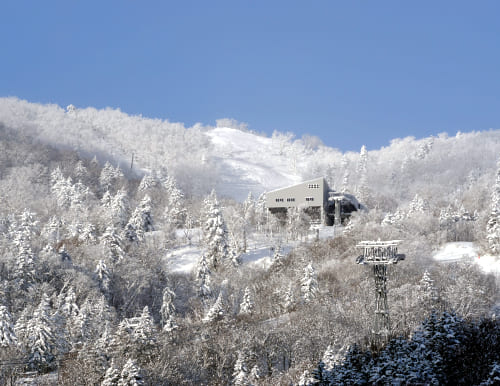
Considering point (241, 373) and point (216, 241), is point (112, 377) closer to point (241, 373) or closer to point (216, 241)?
point (241, 373)

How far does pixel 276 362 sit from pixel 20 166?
10100cm

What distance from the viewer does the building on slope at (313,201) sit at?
77.7 meters

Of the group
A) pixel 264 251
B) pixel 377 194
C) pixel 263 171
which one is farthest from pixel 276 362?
pixel 263 171

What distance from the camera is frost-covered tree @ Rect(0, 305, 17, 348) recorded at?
1469 inches

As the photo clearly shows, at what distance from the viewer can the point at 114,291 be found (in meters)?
57.9

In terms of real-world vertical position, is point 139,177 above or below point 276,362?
above

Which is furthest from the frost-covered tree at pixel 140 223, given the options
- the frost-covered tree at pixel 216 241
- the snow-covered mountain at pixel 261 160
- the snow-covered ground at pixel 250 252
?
the snow-covered mountain at pixel 261 160

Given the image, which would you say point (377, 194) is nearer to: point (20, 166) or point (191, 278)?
point (191, 278)

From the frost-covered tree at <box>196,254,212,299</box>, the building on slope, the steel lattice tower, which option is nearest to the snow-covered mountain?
the building on slope

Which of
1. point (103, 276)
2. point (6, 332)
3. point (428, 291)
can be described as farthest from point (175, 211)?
point (428, 291)

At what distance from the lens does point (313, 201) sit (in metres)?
78.3

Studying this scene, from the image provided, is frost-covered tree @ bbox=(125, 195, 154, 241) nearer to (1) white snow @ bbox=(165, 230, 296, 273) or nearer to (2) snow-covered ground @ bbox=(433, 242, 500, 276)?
(1) white snow @ bbox=(165, 230, 296, 273)

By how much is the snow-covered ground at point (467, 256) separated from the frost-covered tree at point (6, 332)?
139 feet

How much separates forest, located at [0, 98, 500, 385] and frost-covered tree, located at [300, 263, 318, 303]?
14cm
